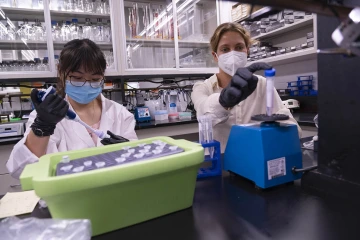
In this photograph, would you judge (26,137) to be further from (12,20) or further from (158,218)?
(12,20)

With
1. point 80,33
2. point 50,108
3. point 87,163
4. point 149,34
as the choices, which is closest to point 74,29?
point 80,33

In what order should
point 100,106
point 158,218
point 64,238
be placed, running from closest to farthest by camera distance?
point 64,238 < point 158,218 < point 100,106

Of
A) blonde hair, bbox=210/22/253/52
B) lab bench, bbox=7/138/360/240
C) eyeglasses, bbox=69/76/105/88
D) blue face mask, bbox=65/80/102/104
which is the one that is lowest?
lab bench, bbox=7/138/360/240

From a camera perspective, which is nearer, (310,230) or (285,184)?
(310,230)

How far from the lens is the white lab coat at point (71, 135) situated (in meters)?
0.87

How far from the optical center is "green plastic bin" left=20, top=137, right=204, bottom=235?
0.39 m

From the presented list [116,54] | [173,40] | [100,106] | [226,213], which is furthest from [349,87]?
[173,40]

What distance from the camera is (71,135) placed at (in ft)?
3.57

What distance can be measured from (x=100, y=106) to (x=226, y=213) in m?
0.97

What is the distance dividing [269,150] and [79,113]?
3.12 feet

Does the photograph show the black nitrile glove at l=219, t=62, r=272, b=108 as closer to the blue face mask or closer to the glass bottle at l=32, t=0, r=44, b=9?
the blue face mask

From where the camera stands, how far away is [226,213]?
0.50m

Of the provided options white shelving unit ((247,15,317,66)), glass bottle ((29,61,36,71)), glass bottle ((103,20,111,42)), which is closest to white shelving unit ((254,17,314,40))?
white shelving unit ((247,15,317,66))

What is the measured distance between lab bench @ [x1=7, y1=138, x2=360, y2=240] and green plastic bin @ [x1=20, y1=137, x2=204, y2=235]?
0.09 ft
